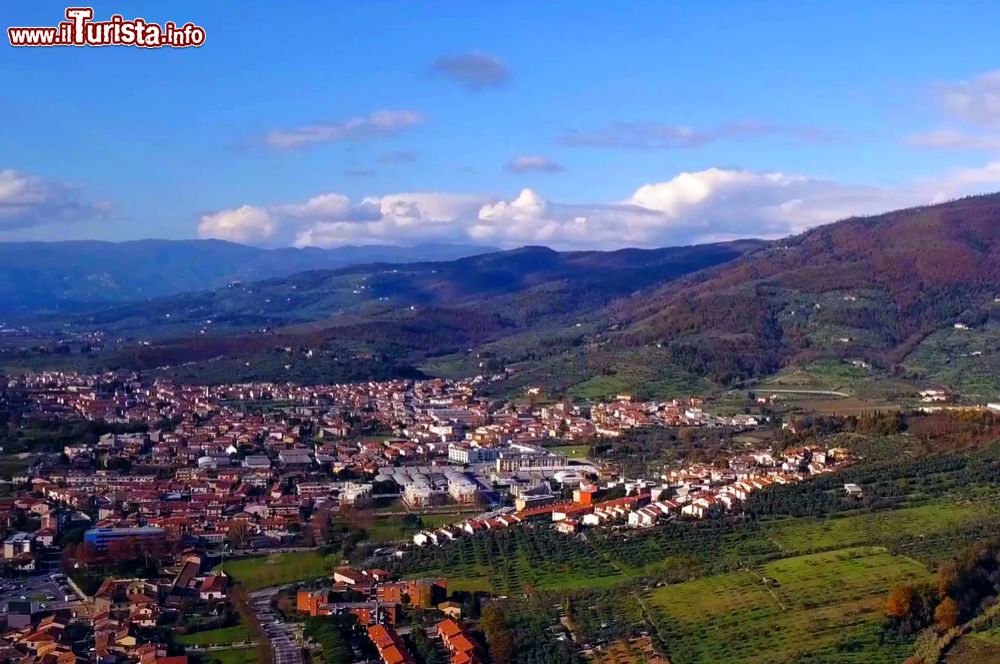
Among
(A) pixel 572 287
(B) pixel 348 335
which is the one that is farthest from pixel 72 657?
(A) pixel 572 287

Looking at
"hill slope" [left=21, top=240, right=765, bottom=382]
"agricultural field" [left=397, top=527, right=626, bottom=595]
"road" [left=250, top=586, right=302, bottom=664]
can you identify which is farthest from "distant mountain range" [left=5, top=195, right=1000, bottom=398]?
"road" [left=250, top=586, right=302, bottom=664]

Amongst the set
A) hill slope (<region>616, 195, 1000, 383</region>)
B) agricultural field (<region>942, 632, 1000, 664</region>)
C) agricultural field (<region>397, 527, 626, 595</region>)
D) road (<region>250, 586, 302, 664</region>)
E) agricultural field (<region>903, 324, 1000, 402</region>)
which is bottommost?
agricultural field (<region>942, 632, 1000, 664</region>)

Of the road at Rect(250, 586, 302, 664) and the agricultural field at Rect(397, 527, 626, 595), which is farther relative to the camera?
the agricultural field at Rect(397, 527, 626, 595)

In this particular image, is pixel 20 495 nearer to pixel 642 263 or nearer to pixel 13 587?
pixel 13 587

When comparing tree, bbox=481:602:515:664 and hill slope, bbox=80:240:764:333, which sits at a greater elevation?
hill slope, bbox=80:240:764:333

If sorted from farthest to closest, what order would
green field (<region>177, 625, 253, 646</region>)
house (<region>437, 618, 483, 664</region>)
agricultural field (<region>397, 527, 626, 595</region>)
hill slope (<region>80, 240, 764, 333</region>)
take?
hill slope (<region>80, 240, 764, 333</region>), agricultural field (<region>397, 527, 626, 595</region>), green field (<region>177, 625, 253, 646</region>), house (<region>437, 618, 483, 664</region>)

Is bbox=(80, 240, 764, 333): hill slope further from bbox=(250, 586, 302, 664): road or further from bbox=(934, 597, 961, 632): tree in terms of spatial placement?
bbox=(934, 597, 961, 632): tree

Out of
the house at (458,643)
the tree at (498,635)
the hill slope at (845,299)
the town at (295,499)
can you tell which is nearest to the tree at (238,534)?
the town at (295,499)
